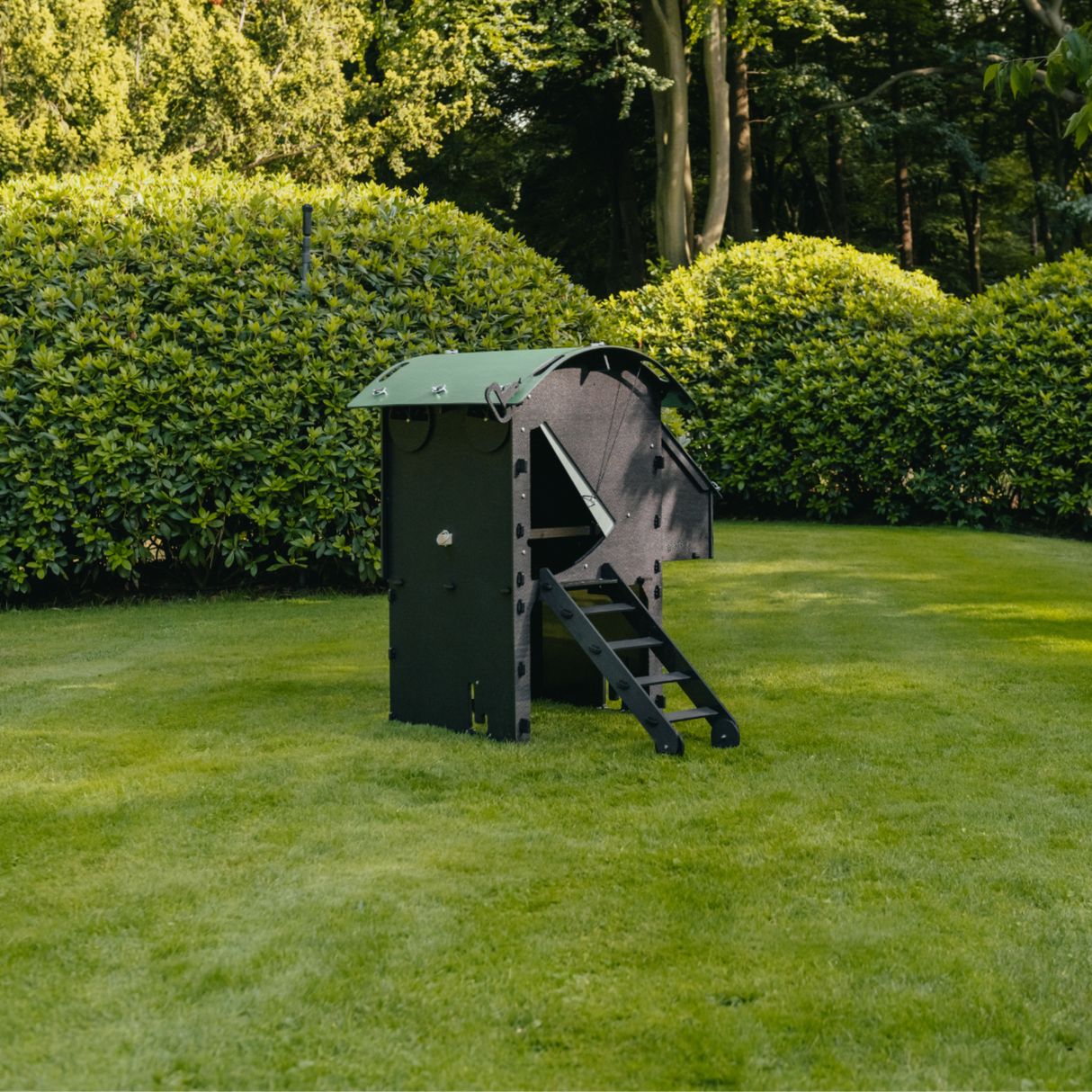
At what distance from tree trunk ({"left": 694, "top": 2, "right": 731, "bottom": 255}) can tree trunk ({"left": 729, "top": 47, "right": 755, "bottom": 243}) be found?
2.24m

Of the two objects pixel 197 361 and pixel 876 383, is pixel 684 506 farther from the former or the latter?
pixel 876 383

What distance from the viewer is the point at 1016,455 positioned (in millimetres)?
13258

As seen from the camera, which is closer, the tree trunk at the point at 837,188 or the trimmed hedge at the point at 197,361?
the trimmed hedge at the point at 197,361

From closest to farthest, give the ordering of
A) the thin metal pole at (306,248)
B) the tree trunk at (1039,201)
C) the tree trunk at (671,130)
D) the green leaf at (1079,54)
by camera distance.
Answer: the green leaf at (1079,54), the thin metal pole at (306,248), the tree trunk at (671,130), the tree trunk at (1039,201)

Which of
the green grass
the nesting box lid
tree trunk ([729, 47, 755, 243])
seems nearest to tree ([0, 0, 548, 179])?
tree trunk ([729, 47, 755, 243])

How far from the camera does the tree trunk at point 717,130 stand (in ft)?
62.5

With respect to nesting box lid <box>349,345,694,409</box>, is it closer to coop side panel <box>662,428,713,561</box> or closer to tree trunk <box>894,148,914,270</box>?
coop side panel <box>662,428,713,561</box>

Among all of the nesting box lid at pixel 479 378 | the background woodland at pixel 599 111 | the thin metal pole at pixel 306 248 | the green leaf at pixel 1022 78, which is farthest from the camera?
the background woodland at pixel 599 111

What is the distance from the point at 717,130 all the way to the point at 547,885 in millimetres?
17794

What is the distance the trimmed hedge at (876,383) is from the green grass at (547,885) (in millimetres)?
6797

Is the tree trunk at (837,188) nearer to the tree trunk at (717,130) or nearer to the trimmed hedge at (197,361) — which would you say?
the tree trunk at (717,130)

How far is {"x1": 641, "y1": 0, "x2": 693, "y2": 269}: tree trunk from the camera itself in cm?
1897

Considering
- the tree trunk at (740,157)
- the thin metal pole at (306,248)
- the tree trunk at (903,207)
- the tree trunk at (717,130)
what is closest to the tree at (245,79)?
the tree trunk at (717,130)

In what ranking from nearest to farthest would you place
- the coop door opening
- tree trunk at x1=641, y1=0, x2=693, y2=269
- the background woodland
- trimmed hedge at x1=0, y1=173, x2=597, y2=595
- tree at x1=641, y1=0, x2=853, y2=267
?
1. the coop door opening
2. trimmed hedge at x1=0, y1=173, x2=597, y2=595
3. tree at x1=641, y1=0, x2=853, y2=267
4. tree trunk at x1=641, y1=0, x2=693, y2=269
5. the background woodland
